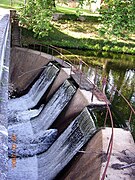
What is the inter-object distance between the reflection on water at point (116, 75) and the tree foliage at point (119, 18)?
7.08 feet

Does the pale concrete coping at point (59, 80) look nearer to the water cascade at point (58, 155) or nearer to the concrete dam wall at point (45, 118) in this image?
the concrete dam wall at point (45, 118)

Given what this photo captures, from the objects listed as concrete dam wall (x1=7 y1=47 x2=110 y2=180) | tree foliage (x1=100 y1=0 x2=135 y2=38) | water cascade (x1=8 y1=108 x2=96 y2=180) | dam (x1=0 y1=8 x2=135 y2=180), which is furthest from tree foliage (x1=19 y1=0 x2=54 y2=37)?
water cascade (x1=8 y1=108 x2=96 y2=180)

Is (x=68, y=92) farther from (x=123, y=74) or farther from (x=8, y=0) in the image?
(x=8, y=0)

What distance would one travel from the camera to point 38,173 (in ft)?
26.2

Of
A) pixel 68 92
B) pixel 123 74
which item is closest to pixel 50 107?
pixel 68 92

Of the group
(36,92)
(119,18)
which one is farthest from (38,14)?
(119,18)

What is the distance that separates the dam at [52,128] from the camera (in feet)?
20.9

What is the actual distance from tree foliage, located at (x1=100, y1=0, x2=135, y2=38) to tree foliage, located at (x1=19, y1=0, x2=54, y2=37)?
228 inches

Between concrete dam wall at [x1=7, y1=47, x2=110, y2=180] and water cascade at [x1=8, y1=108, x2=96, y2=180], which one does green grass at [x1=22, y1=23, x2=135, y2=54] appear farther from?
water cascade at [x1=8, y1=108, x2=96, y2=180]

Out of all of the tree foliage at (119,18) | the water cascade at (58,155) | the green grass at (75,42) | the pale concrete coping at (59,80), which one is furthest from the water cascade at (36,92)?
the green grass at (75,42)

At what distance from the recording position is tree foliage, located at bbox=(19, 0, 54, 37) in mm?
15384

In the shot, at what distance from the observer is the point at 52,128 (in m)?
9.38

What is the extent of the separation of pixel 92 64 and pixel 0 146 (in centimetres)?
1354

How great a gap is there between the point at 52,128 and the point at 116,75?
25.9 ft
